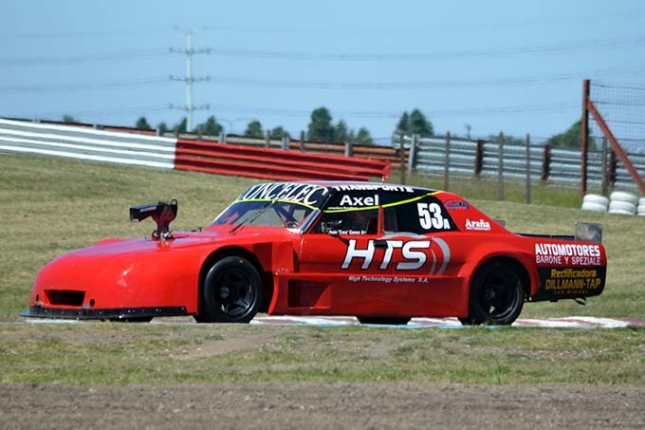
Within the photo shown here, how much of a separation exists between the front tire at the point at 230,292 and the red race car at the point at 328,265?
1cm

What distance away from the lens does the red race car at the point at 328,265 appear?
10.9 meters

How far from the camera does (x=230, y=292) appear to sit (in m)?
11.1

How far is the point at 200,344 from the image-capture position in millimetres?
9781

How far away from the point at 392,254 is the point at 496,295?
1.19 m

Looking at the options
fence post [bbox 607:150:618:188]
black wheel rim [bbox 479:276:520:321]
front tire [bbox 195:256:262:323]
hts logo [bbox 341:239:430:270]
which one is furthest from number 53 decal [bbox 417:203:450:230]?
fence post [bbox 607:150:618:188]

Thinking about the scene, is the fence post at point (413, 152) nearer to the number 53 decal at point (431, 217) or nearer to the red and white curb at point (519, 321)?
the red and white curb at point (519, 321)

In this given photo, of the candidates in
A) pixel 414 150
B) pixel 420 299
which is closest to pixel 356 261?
pixel 420 299

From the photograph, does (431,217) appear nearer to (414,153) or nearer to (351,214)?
(351,214)

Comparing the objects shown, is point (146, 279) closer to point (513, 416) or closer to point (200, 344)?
point (200, 344)

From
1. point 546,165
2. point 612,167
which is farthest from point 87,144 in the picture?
point 612,167

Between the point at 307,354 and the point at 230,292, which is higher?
the point at 230,292

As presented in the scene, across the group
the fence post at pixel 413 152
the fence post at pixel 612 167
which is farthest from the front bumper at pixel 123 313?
the fence post at pixel 413 152

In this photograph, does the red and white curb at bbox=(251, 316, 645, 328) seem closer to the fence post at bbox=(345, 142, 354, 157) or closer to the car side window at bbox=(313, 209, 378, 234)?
the car side window at bbox=(313, 209, 378, 234)

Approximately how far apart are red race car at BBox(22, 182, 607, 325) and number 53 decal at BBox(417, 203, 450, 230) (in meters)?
0.01
